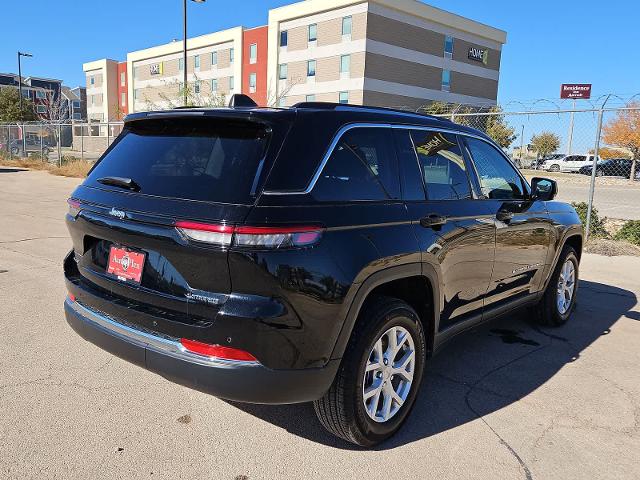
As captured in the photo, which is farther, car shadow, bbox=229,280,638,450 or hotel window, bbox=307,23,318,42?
hotel window, bbox=307,23,318,42

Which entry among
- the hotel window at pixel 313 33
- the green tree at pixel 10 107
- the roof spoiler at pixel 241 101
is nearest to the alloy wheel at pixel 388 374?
the roof spoiler at pixel 241 101

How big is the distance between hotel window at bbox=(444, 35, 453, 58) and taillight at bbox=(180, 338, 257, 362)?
53716 mm

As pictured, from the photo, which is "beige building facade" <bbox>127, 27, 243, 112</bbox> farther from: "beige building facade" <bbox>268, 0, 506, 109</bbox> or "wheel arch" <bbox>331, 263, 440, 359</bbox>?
"wheel arch" <bbox>331, 263, 440, 359</bbox>

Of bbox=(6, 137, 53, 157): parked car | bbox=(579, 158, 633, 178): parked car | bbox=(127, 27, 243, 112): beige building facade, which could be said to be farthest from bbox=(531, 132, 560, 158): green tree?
bbox=(6, 137, 53, 157): parked car

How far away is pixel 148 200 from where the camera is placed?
8.96 ft

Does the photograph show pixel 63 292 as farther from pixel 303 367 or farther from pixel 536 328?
pixel 536 328

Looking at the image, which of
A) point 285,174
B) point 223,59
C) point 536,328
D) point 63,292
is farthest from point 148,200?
Answer: point 223,59

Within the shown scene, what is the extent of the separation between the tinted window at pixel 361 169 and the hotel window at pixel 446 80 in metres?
52.1

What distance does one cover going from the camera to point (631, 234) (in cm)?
972

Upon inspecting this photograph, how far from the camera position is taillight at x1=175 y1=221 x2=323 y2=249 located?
2385mm

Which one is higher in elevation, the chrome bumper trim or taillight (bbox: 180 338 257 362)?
taillight (bbox: 180 338 257 362)

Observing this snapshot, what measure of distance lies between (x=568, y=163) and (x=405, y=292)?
50895 mm

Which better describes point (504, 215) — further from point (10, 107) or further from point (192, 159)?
point (10, 107)

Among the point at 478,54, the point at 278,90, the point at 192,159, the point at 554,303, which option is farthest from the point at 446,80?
the point at 192,159
